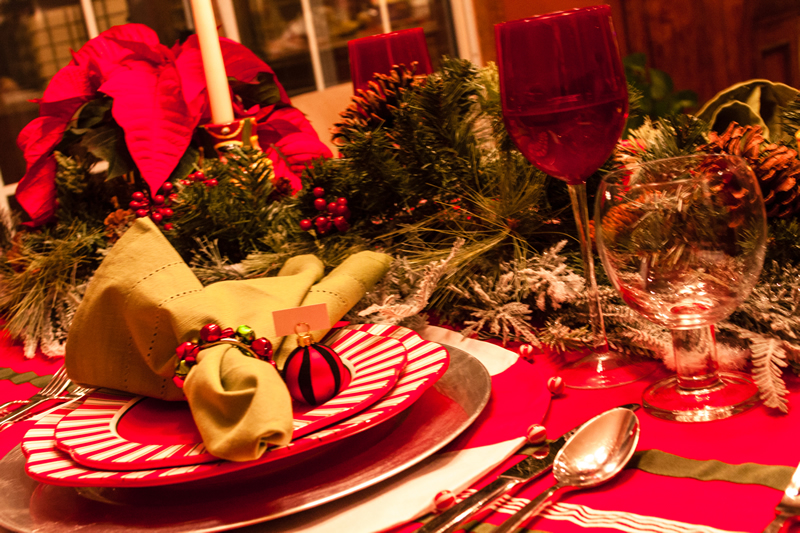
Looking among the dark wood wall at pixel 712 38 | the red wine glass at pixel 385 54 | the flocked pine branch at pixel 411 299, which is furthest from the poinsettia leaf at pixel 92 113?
the dark wood wall at pixel 712 38

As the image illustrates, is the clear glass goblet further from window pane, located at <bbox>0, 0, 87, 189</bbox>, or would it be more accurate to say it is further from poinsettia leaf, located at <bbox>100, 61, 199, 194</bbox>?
window pane, located at <bbox>0, 0, 87, 189</bbox>

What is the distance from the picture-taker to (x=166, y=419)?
508 mm

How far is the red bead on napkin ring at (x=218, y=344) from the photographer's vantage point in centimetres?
47

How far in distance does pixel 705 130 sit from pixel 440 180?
287 mm

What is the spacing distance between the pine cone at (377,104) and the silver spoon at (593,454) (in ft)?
1.78

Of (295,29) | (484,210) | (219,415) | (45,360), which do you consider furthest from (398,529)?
(295,29)

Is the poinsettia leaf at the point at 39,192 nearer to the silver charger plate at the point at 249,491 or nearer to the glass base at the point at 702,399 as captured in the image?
the silver charger plate at the point at 249,491

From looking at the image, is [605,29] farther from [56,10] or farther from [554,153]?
[56,10]

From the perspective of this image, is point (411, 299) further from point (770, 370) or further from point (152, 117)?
point (152, 117)

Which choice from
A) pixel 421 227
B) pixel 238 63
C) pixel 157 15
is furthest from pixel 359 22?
pixel 421 227

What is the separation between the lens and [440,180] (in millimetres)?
806

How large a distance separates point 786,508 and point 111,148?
0.97 meters

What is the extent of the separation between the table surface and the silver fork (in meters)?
0.36

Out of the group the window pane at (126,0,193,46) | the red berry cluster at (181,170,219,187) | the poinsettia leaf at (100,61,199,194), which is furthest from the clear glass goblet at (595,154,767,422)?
the window pane at (126,0,193,46)
